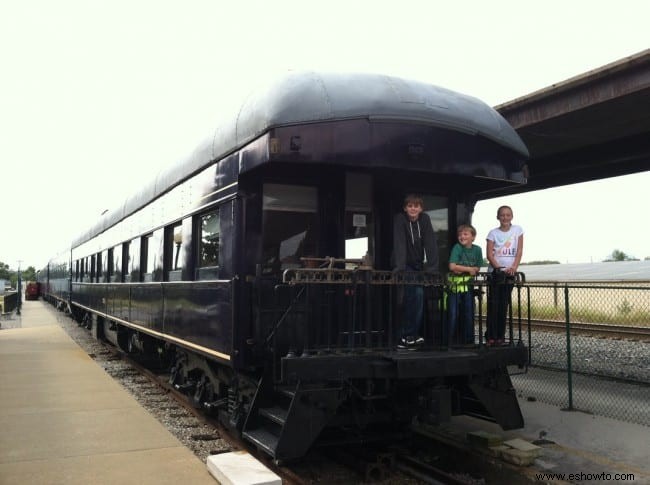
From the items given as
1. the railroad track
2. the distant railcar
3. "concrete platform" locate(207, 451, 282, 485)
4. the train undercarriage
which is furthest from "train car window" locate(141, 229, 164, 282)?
the distant railcar

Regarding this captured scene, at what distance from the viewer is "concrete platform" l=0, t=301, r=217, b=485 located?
4.68 metres

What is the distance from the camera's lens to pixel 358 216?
567 cm

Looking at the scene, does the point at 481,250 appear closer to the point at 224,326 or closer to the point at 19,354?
the point at 224,326

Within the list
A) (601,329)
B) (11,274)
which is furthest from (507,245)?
(11,274)

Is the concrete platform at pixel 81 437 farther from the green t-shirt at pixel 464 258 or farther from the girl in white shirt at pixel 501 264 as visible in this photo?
the girl in white shirt at pixel 501 264

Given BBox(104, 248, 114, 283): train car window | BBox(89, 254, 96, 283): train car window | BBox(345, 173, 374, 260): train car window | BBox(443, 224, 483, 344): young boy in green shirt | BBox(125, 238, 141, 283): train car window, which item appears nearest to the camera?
BBox(443, 224, 483, 344): young boy in green shirt

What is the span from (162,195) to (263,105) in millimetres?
3597

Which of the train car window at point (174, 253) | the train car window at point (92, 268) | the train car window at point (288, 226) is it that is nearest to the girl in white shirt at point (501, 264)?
the train car window at point (288, 226)

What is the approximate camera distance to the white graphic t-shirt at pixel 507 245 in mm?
5652

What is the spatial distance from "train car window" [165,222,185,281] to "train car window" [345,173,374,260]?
2232mm

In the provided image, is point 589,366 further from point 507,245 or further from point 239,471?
point 239,471

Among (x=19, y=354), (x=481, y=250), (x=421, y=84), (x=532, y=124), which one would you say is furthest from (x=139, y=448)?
(x=19, y=354)

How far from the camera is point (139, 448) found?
5.42 meters

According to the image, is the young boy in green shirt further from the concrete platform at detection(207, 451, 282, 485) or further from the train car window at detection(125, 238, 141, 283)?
the train car window at detection(125, 238, 141, 283)
